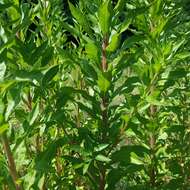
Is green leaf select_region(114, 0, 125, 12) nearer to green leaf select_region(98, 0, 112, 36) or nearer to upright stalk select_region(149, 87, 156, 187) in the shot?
green leaf select_region(98, 0, 112, 36)

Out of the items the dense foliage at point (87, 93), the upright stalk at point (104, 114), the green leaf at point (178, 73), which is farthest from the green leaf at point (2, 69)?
the green leaf at point (178, 73)

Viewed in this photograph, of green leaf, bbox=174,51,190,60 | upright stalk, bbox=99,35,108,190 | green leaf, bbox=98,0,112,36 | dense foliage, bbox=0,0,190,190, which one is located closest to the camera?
dense foliage, bbox=0,0,190,190

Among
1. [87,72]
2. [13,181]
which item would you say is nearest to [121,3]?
[87,72]

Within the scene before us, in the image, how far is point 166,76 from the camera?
10.2ft

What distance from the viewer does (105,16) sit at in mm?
2648

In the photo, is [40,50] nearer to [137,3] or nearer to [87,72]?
[87,72]

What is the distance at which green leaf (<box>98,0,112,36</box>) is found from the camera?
2.60 metres

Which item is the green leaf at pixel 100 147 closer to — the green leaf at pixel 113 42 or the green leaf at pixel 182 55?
the green leaf at pixel 113 42

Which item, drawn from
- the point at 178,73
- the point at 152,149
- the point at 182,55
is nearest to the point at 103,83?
the point at 178,73

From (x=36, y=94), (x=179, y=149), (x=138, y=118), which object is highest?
(x=36, y=94)

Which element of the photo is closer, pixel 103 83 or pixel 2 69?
pixel 2 69

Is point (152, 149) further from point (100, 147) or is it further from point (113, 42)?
point (113, 42)

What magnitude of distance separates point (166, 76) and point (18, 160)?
4.06 feet

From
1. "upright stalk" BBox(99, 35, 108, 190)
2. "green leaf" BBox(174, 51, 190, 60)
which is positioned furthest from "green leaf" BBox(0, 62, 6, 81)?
"green leaf" BBox(174, 51, 190, 60)
